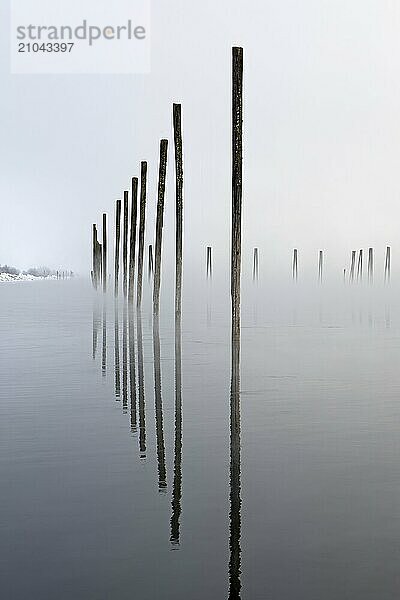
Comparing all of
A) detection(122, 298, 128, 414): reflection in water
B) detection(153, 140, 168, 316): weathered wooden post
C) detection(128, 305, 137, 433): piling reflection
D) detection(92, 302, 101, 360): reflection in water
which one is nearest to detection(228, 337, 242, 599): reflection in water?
detection(128, 305, 137, 433): piling reflection

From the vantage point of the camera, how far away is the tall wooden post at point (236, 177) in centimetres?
1861

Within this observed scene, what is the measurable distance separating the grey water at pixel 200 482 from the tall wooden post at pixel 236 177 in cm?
255

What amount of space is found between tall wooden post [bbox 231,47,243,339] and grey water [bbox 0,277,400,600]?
100 inches

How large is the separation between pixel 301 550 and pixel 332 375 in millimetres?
9888

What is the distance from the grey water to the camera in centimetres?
520

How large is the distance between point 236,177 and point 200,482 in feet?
40.7

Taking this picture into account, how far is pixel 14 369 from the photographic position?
16.2 metres

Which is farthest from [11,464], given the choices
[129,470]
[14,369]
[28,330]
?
[28,330]

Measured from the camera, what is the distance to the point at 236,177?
62.0 ft

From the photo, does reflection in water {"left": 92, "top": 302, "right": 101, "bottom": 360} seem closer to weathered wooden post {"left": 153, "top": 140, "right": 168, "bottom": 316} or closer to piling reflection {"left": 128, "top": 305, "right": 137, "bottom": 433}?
piling reflection {"left": 128, "top": 305, "right": 137, "bottom": 433}

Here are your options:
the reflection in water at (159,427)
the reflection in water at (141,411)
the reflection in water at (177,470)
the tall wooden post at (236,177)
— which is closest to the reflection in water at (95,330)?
the reflection in water at (141,411)

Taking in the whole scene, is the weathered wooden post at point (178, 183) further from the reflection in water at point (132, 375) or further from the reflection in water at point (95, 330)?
the reflection in water at point (95, 330)

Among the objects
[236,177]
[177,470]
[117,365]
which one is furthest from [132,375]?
[177,470]

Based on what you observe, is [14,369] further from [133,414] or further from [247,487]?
[247,487]
